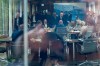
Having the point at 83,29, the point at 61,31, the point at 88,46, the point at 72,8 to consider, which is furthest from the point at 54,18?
the point at 88,46

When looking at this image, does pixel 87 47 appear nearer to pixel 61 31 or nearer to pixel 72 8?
pixel 61 31

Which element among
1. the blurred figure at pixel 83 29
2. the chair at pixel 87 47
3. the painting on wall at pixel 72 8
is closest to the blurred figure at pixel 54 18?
the painting on wall at pixel 72 8

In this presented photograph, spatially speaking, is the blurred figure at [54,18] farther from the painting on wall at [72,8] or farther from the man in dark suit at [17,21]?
the man in dark suit at [17,21]

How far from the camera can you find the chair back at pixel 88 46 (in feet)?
16.6

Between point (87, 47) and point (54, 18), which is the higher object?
point (54, 18)

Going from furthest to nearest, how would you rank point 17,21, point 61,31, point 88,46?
point 88,46
point 61,31
point 17,21

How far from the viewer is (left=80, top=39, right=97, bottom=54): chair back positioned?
505 cm

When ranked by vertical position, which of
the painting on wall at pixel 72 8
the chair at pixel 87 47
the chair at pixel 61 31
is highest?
the painting on wall at pixel 72 8

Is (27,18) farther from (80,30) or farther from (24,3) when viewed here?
(80,30)

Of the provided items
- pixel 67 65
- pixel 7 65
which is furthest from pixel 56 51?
pixel 7 65

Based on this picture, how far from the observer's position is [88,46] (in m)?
5.21

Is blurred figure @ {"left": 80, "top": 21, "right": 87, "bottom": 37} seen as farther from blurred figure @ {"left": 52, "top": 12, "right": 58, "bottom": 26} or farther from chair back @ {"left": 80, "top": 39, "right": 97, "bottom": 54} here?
blurred figure @ {"left": 52, "top": 12, "right": 58, "bottom": 26}

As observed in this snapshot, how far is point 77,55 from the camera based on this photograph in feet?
16.5

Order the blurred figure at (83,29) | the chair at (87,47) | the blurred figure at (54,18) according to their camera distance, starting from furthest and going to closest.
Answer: the chair at (87,47), the blurred figure at (83,29), the blurred figure at (54,18)
